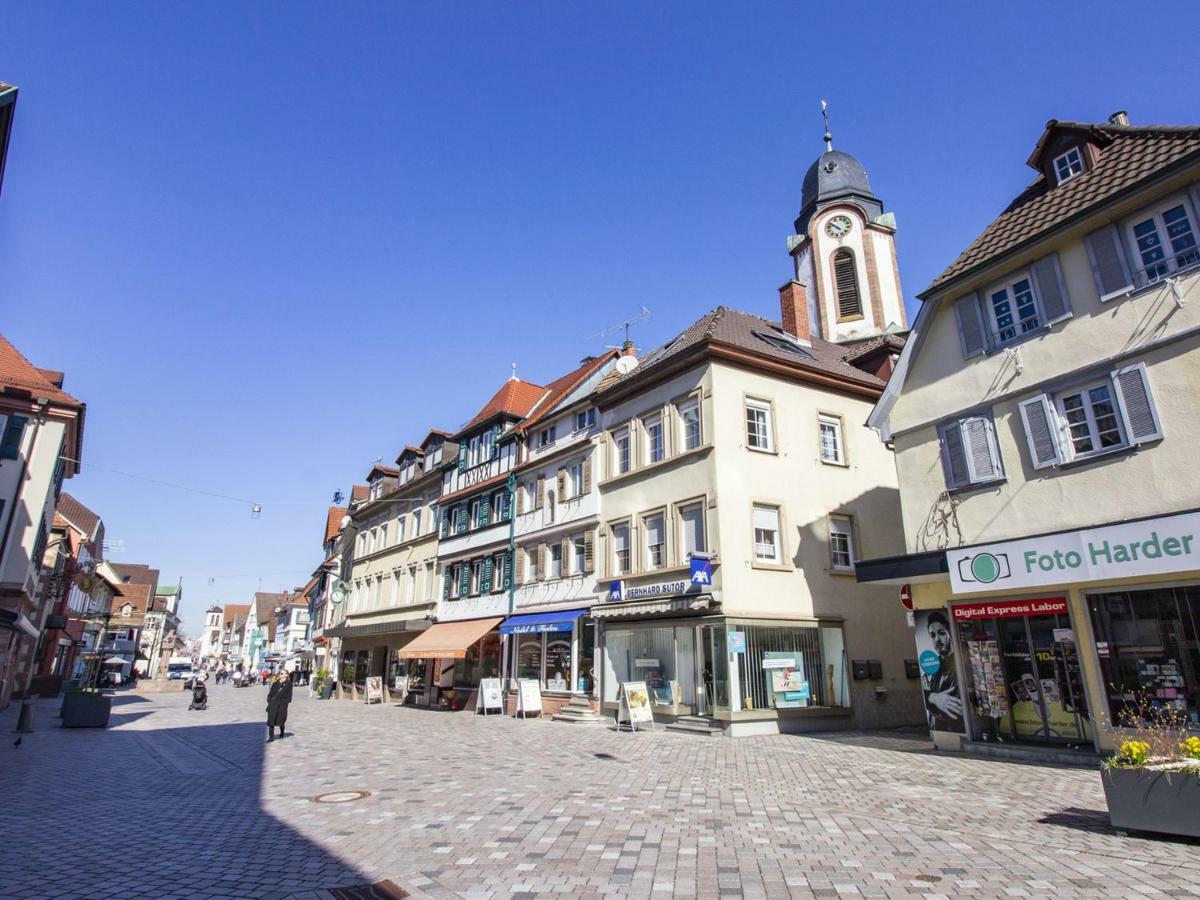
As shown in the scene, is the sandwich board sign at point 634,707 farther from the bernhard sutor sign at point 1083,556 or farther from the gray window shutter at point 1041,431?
the gray window shutter at point 1041,431

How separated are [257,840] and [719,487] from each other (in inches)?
551

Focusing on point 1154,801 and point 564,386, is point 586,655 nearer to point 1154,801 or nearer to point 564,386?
point 564,386

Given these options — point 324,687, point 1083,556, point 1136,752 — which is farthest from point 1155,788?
point 324,687

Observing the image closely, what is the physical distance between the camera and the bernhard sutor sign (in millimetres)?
10633

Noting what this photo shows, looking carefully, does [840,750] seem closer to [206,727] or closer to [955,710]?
[955,710]

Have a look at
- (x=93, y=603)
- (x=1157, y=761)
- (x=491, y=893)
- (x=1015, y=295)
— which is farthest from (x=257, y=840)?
(x=93, y=603)

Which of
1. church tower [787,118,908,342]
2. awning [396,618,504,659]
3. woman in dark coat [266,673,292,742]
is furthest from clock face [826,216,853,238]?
woman in dark coat [266,673,292,742]

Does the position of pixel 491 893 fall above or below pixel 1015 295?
below

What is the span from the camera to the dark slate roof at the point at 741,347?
70.7 feet

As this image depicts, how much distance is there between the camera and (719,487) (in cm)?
1938

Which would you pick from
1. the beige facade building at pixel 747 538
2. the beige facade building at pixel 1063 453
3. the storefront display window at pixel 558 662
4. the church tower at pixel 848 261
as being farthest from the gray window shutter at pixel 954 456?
the church tower at pixel 848 261

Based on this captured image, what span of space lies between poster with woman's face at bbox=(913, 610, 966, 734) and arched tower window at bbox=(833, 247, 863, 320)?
2784 cm

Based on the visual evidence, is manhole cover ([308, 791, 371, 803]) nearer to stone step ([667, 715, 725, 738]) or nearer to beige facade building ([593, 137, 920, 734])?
stone step ([667, 715, 725, 738])

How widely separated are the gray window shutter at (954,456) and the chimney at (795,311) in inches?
470
